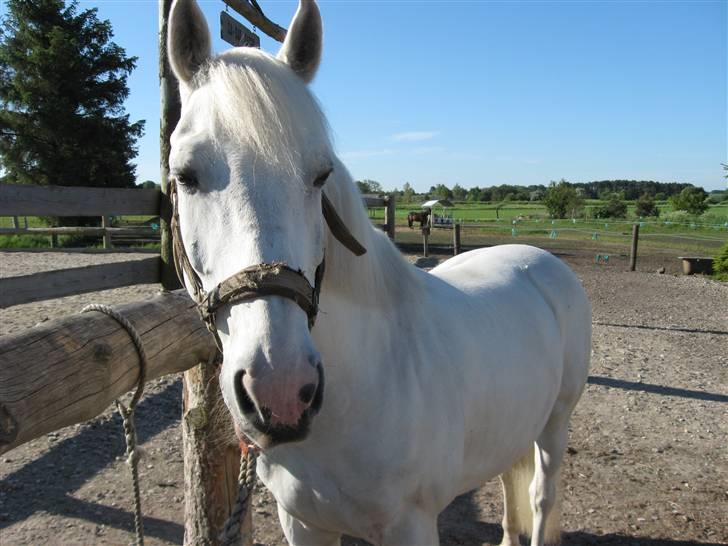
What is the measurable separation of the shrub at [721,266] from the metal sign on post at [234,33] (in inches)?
583

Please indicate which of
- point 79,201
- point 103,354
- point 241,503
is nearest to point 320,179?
point 103,354

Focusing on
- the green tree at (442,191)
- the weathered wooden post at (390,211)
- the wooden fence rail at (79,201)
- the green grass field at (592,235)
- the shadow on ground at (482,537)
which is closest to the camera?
the wooden fence rail at (79,201)

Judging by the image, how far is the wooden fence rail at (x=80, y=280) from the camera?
114 inches

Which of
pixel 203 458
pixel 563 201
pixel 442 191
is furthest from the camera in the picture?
pixel 442 191

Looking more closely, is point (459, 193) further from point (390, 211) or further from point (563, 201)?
point (390, 211)

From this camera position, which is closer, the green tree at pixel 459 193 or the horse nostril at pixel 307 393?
the horse nostril at pixel 307 393

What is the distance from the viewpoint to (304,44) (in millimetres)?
1686

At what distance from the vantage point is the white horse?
125 cm

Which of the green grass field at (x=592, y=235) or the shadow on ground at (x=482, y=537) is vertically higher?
the green grass field at (x=592, y=235)

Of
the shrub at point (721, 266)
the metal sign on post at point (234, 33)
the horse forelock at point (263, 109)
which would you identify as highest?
the metal sign on post at point (234, 33)

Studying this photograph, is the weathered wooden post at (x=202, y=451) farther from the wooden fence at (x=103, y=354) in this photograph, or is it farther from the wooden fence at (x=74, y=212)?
the wooden fence at (x=74, y=212)

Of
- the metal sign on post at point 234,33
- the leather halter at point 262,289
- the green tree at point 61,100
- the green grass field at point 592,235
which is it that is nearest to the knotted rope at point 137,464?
the leather halter at point 262,289

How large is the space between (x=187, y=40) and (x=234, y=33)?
4.59ft

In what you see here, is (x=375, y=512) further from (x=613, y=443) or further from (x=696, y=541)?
(x=613, y=443)
